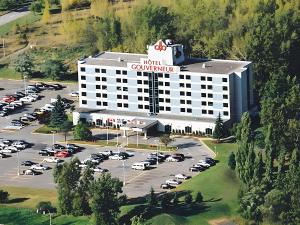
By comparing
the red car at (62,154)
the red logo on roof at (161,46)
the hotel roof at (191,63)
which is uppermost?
the red logo on roof at (161,46)

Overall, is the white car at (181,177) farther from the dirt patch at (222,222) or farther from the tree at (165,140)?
the dirt patch at (222,222)

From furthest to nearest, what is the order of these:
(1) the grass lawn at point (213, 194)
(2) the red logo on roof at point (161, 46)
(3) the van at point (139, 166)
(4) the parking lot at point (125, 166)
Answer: (2) the red logo on roof at point (161, 46) → (3) the van at point (139, 166) → (4) the parking lot at point (125, 166) → (1) the grass lawn at point (213, 194)

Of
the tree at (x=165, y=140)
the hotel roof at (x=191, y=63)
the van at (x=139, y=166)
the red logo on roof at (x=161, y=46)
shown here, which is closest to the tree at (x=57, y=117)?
the hotel roof at (x=191, y=63)

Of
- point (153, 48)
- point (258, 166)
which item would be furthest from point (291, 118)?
point (153, 48)

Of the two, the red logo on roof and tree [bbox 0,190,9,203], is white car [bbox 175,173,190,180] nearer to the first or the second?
tree [bbox 0,190,9,203]

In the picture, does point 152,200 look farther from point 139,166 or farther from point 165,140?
point 165,140

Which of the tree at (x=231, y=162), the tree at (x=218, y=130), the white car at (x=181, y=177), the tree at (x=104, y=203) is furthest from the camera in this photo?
the tree at (x=218, y=130)

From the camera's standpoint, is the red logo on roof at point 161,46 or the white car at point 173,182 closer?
the white car at point 173,182

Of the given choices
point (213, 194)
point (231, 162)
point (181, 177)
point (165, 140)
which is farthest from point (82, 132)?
point (213, 194)
